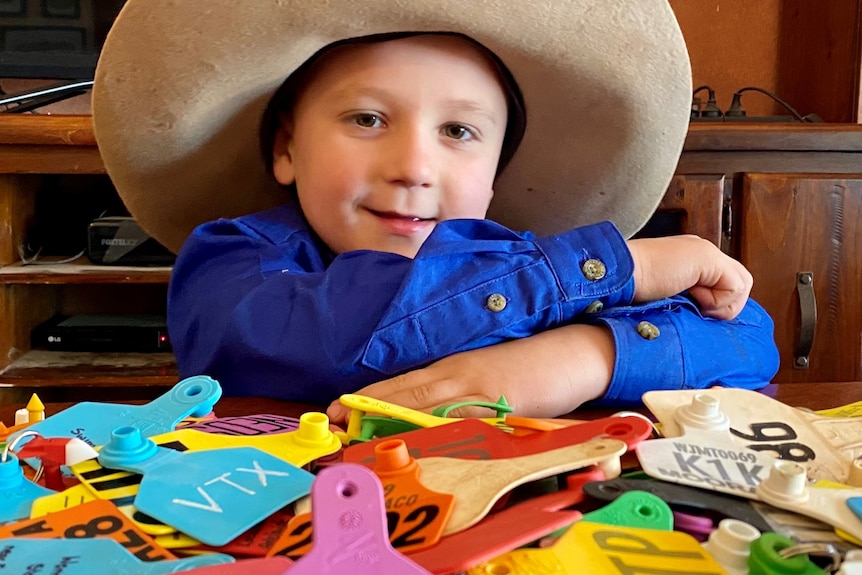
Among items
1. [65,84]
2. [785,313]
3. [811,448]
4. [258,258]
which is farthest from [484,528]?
[65,84]

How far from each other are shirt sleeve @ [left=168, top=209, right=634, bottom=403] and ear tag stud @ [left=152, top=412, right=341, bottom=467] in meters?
0.16

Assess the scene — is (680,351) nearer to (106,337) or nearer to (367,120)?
(367,120)

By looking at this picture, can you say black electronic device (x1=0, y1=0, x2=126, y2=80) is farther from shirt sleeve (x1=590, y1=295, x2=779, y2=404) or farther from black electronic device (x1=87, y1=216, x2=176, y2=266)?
shirt sleeve (x1=590, y1=295, x2=779, y2=404)

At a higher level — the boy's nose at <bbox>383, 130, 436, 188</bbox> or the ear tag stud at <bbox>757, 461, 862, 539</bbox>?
the boy's nose at <bbox>383, 130, 436, 188</bbox>

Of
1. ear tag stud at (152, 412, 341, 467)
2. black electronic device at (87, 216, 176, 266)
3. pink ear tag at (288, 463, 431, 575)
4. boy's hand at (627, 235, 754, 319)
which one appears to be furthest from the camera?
black electronic device at (87, 216, 176, 266)

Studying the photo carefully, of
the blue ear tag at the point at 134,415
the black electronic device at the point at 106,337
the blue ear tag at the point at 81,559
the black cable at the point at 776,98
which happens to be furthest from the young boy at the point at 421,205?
the black cable at the point at 776,98

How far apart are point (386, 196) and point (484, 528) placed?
0.42 metres

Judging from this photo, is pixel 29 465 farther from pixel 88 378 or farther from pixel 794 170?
pixel 794 170

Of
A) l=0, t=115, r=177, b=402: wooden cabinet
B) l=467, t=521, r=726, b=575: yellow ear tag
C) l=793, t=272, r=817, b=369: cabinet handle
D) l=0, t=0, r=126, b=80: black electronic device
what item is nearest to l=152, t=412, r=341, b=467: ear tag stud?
l=467, t=521, r=726, b=575: yellow ear tag

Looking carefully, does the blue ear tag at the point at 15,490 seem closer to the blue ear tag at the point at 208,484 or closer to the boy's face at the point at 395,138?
the blue ear tag at the point at 208,484

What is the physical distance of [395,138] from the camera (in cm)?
60

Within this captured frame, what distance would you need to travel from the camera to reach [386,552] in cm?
19

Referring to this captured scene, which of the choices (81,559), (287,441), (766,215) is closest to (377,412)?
(287,441)

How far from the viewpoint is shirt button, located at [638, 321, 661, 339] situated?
497mm
